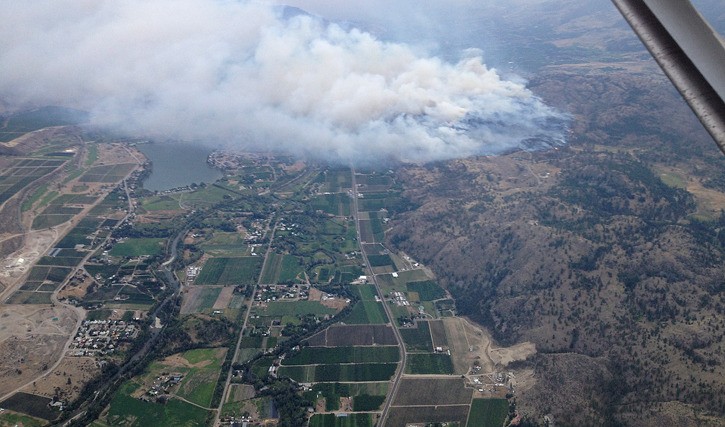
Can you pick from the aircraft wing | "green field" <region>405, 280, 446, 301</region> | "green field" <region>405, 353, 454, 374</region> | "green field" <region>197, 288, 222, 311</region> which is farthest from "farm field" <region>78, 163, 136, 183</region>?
the aircraft wing

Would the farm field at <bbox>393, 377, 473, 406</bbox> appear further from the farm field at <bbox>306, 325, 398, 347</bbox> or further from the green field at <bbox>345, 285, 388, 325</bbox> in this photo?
the green field at <bbox>345, 285, 388, 325</bbox>

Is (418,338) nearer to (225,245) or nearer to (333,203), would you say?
(225,245)

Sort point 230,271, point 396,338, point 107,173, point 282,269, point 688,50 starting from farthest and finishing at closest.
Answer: point 107,173, point 282,269, point 230,271, point 396,338, point 688,50

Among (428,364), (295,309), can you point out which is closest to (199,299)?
(295,309)

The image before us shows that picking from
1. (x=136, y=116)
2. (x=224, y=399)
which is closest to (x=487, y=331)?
(x=224, y=399)

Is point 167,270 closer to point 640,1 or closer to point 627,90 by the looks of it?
point 640,1
